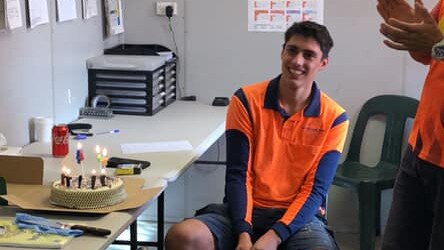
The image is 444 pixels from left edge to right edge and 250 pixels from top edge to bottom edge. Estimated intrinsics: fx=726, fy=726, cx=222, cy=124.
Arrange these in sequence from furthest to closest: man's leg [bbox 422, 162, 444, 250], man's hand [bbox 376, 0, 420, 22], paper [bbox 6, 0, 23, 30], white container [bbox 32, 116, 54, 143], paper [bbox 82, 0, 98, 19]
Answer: paper [bbox 82, 0, 98, 19], white container [bbox 32, 116, 54, 143], paper [bbox 6, 0, 23, 30], man's hand [bbox 376, 0, 420, 22], man's leg [bbox 422, 162, 444, 250]

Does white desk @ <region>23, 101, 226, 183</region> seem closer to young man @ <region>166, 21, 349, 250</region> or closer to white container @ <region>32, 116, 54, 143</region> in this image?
white container @ <region>32, 116, 54, 143</region>

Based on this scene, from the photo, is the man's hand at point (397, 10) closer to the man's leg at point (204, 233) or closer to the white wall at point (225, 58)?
the man's leg at point (204, 233)

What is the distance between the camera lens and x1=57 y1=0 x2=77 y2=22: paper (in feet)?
10.7

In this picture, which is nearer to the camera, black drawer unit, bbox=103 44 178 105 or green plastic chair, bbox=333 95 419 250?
green plastic chair, bbox=333 95 419 250

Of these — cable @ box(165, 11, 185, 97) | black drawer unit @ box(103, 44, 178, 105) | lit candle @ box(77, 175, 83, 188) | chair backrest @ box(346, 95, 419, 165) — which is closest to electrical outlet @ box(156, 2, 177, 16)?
cable @ box(165, 11, 185, 97)

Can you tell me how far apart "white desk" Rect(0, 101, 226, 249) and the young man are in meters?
0.23

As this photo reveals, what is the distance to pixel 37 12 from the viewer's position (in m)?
3.04

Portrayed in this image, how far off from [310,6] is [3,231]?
2452 mm

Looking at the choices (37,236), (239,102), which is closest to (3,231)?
(37,236)

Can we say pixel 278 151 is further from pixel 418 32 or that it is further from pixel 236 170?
pixel 418 32

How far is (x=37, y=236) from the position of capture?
1917 millimetres

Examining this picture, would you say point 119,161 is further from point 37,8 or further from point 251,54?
point 251,54

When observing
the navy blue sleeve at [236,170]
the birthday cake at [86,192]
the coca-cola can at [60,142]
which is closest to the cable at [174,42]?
the coca-cola can at [60,142]

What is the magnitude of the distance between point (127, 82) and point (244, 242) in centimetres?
151
